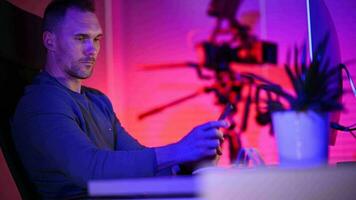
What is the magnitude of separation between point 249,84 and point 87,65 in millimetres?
1524

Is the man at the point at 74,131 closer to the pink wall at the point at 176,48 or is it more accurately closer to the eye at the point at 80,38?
the eye at the point at 80,38

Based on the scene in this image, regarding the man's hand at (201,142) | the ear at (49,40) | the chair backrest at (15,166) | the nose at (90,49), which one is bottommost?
the chair backrest at (15,166)

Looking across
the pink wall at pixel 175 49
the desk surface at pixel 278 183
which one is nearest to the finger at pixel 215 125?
the desk surface at pixel 278 183

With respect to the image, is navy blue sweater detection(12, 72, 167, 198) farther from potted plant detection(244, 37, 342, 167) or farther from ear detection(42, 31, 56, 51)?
potted plant detection(244, 37, 342, 167)

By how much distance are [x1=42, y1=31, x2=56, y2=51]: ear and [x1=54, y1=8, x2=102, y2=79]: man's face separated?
0.01 m

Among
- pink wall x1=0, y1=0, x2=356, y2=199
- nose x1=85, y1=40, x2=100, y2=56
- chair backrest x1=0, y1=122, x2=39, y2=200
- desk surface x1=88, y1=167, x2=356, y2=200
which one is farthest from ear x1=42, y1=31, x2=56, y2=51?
pink wall x1=0, y1=0, x2=356, y2=199

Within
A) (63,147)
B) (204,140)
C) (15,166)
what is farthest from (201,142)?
(15,166)

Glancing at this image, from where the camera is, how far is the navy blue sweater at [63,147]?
1.07m

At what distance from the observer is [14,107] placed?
1.34 metres

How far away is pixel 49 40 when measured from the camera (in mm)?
1580

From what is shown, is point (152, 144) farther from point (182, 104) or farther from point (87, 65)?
point (87, 65)

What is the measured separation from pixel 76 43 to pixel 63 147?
61cm

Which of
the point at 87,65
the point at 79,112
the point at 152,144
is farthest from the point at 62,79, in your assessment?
the point at 152,144

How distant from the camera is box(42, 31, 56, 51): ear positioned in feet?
5.19
